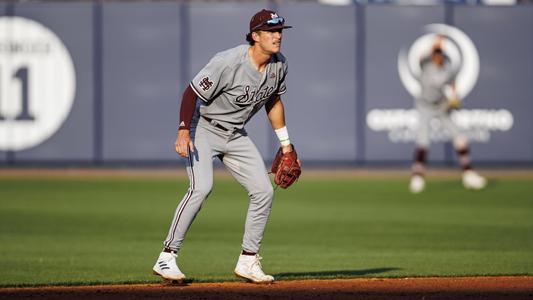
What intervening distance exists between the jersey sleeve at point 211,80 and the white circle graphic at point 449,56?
15.4 m

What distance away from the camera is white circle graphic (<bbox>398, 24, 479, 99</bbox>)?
75.5 ft

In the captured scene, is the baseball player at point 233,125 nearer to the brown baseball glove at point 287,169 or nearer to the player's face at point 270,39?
the player's face at point 270,39

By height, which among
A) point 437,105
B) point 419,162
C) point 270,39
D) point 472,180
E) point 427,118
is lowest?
point 472,180

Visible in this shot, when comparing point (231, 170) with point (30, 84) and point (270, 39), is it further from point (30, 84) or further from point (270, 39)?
point (30, 84)

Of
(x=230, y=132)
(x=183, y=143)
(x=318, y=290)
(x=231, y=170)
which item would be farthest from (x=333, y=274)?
(x=183, y=143)

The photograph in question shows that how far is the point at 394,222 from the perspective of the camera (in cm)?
1358

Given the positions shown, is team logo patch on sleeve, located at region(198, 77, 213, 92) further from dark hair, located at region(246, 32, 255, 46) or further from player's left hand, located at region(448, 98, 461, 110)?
player's left hand, located at region(448, 98, 461, 110)

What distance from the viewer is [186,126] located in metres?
7.85

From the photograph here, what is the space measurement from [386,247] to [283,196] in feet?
20.3

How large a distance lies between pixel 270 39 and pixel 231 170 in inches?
41.2

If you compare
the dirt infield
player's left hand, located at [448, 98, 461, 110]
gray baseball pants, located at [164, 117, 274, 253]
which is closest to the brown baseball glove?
gray baseball pants, located at [164, 117, 274, 253]

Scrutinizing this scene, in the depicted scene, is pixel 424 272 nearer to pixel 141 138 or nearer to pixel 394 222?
pixel 394 222

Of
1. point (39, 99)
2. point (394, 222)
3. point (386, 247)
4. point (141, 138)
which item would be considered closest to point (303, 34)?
point (141, 138)

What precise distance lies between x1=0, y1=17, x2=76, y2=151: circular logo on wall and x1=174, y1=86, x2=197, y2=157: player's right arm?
1509 centimetres
